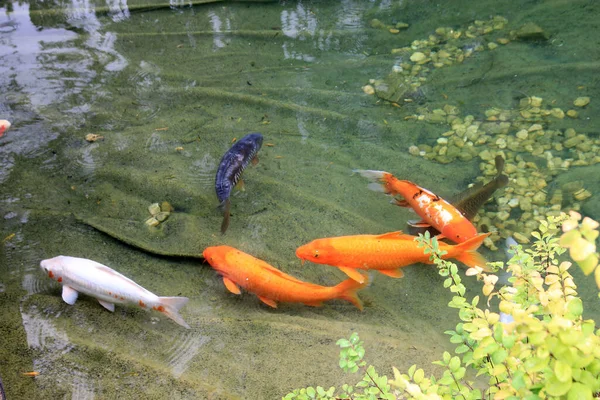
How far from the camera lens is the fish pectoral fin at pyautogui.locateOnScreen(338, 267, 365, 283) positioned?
3516 millimetres

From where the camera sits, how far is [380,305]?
3.71 m

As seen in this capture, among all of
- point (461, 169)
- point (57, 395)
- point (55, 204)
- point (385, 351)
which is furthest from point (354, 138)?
point (57, 395)

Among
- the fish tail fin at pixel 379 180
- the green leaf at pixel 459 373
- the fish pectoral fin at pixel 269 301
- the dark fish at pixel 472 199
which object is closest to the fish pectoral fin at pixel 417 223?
the dark fish at pixel 472 199

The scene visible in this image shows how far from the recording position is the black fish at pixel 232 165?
429cm

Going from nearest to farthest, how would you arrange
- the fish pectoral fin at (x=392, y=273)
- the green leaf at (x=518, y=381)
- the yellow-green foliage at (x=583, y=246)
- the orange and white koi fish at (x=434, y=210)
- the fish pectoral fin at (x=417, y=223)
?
the yellow-green foliage at (x=583, y=246) < the green leaf at (x=518, y=381) < the fish pectoral fin at (x=392, y=273) < the orange and white koi fish at (x=434, y=210) < the fish pectoral fin at (x=417, y=223)

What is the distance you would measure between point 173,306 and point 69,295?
0.90 m

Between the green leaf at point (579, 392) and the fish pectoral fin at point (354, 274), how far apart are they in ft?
7.75

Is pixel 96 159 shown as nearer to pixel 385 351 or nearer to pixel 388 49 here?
pixel 385 351

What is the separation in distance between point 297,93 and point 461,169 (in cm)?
221

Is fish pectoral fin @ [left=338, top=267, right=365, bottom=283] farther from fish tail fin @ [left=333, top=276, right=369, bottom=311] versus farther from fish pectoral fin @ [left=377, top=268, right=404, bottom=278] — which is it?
fish pectoral fin @ [left=377, top=268, right=404, bottom=278]

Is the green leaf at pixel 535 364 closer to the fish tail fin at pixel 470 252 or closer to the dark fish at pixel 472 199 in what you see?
the fish tail fin at pixel 470 252

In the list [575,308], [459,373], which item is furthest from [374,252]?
[575,308]

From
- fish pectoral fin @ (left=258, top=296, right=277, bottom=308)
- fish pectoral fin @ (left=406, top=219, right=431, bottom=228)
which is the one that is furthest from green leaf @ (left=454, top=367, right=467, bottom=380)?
fish pectoral fin @ (left=406, top=219, right=431, bottom=228)

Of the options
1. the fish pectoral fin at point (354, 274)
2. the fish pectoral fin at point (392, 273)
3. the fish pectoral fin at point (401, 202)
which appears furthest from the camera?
the fish pectoral fin at point (401, 202)
